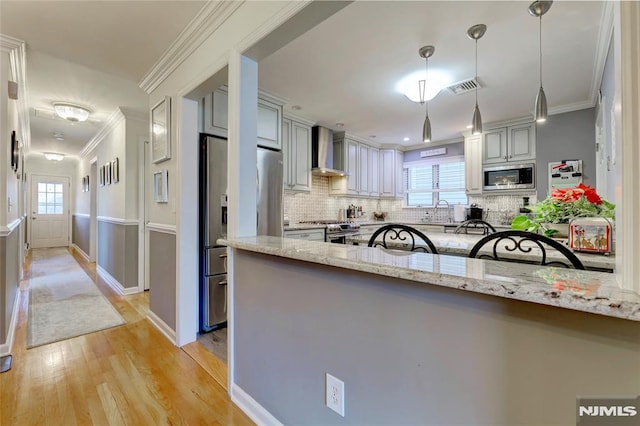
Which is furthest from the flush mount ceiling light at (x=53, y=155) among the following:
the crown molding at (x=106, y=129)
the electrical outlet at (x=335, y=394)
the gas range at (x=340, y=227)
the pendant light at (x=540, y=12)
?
the pendant light at (x=540, y=12)

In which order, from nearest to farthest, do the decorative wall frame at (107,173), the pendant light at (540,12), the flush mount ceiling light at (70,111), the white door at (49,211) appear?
the pendant light at (540,12), the flush mount ceiling light at (70,111), the decorative wall frame at (107,173), the white door at (49,211)

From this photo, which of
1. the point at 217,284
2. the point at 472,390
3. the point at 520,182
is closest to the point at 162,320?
the point at 217,284

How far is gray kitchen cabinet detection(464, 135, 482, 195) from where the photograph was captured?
471 cm

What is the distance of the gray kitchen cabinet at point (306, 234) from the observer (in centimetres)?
363

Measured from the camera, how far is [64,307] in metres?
3.28

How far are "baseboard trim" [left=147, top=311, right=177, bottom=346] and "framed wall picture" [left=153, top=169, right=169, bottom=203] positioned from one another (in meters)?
1.12

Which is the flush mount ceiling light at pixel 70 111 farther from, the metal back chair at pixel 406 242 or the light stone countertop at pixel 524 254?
the metal back chair at pixel 406 242

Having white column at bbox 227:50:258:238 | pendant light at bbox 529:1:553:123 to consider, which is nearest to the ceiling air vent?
pendant light at bbox 529:1:553:123

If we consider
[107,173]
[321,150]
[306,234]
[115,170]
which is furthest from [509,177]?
[107,173]

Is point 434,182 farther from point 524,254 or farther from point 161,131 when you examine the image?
point 161,131

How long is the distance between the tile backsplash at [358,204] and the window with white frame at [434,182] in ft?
0.64

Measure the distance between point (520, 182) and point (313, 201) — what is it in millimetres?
3123

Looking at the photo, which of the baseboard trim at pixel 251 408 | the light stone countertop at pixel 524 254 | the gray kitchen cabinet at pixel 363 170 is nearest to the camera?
the light stone countertop at pixel 524 254

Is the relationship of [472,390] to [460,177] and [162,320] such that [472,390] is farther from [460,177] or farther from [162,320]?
[460,177]
